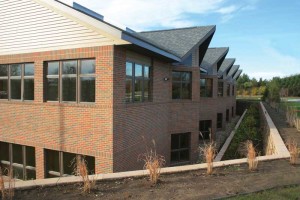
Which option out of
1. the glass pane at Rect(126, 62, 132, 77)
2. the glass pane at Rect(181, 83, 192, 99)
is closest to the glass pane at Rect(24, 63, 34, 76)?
the glass pane at Rect(126, 62, 132, 77)

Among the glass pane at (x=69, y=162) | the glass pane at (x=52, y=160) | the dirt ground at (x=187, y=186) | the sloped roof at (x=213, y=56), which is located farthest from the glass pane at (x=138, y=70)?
the sloped roof at (x=213, y=56)

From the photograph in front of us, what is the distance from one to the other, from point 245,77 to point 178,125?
10194 centimetres

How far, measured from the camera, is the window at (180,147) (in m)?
14.8

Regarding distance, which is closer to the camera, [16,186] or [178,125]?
[16,186]

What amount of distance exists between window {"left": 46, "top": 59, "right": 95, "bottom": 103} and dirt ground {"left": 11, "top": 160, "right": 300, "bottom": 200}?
13.4 ft

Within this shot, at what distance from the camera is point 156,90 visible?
12586 mm

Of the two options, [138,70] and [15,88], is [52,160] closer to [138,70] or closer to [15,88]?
[15,88]

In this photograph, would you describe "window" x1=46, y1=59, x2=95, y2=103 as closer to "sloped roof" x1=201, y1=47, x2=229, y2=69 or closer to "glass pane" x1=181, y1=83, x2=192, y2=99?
"glass pane" x1=181, y1=83, x2=192, y2=99

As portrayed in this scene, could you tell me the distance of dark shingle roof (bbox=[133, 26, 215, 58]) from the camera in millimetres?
14234

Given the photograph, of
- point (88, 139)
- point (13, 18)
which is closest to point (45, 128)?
point (88, 139)

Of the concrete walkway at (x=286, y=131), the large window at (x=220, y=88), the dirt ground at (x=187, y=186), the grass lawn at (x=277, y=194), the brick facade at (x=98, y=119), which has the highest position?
the large window at (x=220, y=88)

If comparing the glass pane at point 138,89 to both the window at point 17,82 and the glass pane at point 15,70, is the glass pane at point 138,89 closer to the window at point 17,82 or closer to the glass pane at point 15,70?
the window at point 17,82

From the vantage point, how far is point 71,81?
9.86 metres

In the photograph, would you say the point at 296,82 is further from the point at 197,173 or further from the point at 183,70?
the point at 197,173
